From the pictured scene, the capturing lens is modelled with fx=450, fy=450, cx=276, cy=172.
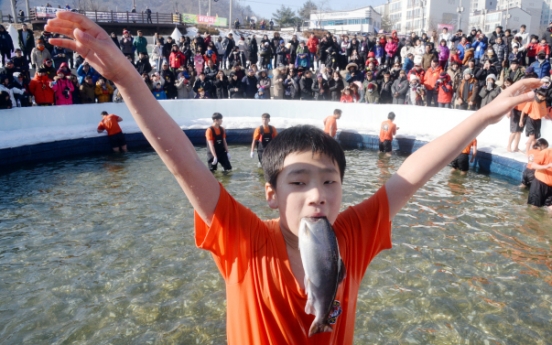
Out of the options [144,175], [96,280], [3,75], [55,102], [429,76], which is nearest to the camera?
[96,280]

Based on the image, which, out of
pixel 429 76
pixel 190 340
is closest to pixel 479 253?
pixel 190 340

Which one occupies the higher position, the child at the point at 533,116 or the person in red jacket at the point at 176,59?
the person in red jacket at the point at 176,59

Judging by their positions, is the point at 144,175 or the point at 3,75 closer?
the point at 144,175

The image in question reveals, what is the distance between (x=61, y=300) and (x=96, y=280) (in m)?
0.57

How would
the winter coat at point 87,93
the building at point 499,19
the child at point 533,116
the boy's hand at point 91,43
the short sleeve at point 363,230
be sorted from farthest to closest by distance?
the building at point 499,19
the winter coat at point 87,93
the child at point 533,116
the short sleeve at point 363,230
the boy's hand at point 91,43

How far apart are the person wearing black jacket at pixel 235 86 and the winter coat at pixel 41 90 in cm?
697

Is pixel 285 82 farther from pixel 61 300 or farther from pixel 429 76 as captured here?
pixel 61 300

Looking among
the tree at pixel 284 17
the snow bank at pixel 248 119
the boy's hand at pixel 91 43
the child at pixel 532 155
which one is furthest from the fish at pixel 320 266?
the tree at pixel 284 17

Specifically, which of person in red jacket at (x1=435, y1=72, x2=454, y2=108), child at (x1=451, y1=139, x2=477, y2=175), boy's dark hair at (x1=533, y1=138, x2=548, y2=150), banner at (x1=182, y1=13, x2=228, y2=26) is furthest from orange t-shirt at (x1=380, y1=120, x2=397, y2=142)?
banner at (x1=182, y1=13, x2=228, y2=26)

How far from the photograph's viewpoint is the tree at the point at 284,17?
68.8m

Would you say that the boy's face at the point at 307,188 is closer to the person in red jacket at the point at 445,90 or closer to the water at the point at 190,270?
the water at the point at 190,270

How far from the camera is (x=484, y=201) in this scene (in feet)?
31.0

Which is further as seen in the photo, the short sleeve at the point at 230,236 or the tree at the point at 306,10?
the tree at the point at 306,10

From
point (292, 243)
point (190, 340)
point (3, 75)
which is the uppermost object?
point (3, 75)
